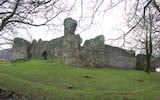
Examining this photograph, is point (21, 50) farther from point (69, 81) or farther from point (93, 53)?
point (69, 81)

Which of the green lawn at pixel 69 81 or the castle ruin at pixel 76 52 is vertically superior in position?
the castle ruin at pixel 76 52

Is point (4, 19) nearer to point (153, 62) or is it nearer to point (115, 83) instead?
point (115, 83)

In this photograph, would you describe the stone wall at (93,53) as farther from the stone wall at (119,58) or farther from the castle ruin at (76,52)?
the stone wall at (119,58)

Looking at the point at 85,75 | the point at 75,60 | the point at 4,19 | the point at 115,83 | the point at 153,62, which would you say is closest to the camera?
the point at 4,19

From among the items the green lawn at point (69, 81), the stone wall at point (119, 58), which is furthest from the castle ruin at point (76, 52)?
the green lawn at point (69, 81)

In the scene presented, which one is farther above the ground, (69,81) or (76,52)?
(76,52)

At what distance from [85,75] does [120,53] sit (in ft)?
41.9

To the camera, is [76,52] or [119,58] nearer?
[76,52]

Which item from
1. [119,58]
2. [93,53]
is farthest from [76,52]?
[119,58]

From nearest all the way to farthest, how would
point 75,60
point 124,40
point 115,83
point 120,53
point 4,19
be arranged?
point 124,40 < point 4,19 < point 115,83 < point 75,60 < point 120,53

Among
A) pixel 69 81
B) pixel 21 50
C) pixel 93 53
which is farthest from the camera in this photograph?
pixel 21 50

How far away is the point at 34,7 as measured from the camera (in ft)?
48.3

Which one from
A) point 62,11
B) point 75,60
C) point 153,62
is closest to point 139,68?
point 153,62

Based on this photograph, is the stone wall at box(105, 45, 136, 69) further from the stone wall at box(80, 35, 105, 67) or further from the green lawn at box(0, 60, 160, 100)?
the green lawn at box(0, 60, 160, 100)
